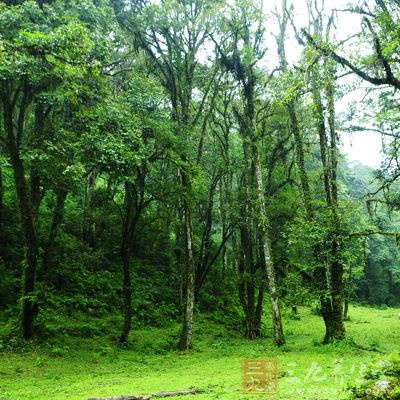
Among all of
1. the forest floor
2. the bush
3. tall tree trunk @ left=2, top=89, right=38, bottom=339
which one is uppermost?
tall tree trunk @ left=2, top=89, right=38, bottom=339

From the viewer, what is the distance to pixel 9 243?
18.9 meters

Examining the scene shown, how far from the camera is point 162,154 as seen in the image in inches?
607

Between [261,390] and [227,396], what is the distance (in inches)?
24.6

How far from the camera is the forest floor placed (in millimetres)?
7582

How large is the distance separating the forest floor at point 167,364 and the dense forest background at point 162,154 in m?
1.02

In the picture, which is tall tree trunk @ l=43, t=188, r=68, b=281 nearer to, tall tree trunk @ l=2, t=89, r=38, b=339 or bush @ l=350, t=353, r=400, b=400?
tall tree trunk @ l=2, t=89, r=38, b=339

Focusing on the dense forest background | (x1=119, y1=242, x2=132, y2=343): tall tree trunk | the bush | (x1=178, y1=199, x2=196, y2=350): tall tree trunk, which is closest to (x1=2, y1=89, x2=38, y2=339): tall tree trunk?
the dense forest background

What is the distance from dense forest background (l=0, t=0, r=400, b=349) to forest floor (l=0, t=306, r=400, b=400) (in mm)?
1018

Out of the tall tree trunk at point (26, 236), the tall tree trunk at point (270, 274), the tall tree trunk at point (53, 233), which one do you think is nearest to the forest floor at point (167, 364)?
the tall tree trunk at point (270, 274)

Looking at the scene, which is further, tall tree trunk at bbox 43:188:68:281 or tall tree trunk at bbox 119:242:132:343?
tall tree trunk at bbox 43:188:68:281

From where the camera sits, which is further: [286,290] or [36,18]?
[286,290]

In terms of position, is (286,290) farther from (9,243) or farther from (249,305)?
(9,243)

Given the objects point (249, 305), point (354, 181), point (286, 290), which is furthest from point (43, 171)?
point (354, 181)

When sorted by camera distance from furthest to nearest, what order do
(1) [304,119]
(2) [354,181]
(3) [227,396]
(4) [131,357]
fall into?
(2) [354,181] → (1) [304,119] → (4) [131,357] → (3) [227,396]
